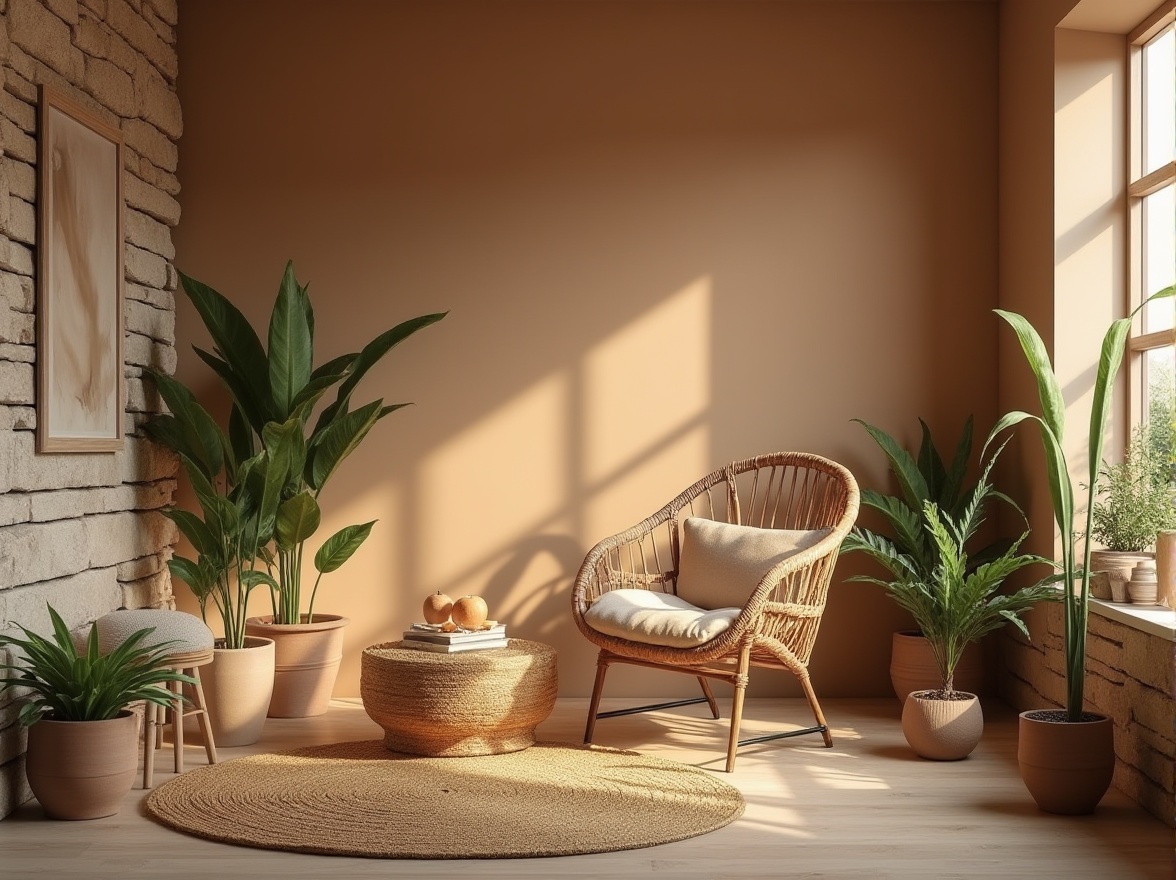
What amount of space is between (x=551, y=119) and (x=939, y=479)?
1970 millimetres

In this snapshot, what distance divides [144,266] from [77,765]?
1917 millimetres

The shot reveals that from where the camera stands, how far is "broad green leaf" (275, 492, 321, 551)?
400 centimetres

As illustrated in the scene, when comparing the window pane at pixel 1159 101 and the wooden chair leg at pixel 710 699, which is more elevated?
the window pane at pixel 1159 101

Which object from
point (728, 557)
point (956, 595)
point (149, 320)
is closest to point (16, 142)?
point (149, 320)

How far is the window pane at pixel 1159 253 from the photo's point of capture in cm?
379

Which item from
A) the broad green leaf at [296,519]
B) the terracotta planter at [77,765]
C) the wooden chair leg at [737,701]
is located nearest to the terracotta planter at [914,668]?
the wooden chair leg at [737,701]

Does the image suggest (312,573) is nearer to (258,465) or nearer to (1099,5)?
(258,465)

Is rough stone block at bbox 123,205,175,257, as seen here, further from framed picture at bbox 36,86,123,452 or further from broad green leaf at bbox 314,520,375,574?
broad green leaf at bbox 314,520,375,574

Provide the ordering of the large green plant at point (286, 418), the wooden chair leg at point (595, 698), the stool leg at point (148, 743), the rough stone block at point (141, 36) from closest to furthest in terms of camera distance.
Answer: the stool leg at point (148, 743)
the wooden chair leg at point (595, 698)
the rough stone block at point (141, 36)
the large green plant at point (286, 418)

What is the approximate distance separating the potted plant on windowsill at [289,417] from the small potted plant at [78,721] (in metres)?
1.05

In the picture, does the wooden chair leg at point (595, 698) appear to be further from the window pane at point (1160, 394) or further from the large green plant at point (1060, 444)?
the window pane at point (1160, 394)

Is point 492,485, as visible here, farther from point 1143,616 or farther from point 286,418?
point 1143,616

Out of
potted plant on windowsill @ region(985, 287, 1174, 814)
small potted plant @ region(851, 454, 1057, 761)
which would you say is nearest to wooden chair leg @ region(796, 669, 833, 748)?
small potted plant @ region(851, 454, 1057, 761)

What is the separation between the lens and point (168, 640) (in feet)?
11.2
